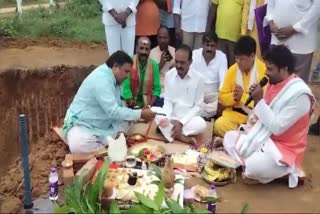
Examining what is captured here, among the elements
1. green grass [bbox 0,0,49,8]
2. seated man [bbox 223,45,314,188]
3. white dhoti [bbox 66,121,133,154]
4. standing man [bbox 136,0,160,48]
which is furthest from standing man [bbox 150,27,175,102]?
green grass [bbox 0,0,49,8]

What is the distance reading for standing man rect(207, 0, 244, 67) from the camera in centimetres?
840

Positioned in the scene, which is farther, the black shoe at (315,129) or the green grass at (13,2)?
the green grass at (13,2)

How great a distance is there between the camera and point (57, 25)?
1154cm

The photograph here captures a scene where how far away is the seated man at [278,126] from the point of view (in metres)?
6.35

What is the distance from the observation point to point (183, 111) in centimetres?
780

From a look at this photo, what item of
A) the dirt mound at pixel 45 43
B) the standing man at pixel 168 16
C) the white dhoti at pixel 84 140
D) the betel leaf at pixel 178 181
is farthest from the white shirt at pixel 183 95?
the dirt mound at pixel 45 43

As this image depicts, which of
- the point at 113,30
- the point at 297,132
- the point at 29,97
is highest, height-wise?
the point at 113,30

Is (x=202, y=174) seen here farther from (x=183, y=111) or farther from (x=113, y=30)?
(x=113, y=30)

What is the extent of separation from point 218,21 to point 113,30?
4.76ft

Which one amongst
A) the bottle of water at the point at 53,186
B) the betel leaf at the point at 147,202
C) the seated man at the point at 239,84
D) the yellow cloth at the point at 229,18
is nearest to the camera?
the betel leaf at the point at 147,202

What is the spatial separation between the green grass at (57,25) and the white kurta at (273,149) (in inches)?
207

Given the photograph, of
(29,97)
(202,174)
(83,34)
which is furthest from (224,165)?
(83,34)

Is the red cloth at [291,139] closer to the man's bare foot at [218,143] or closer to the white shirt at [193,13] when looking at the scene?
the man's bare foot at [218,143]

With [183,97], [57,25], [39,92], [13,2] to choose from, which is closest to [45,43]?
[57,25]
